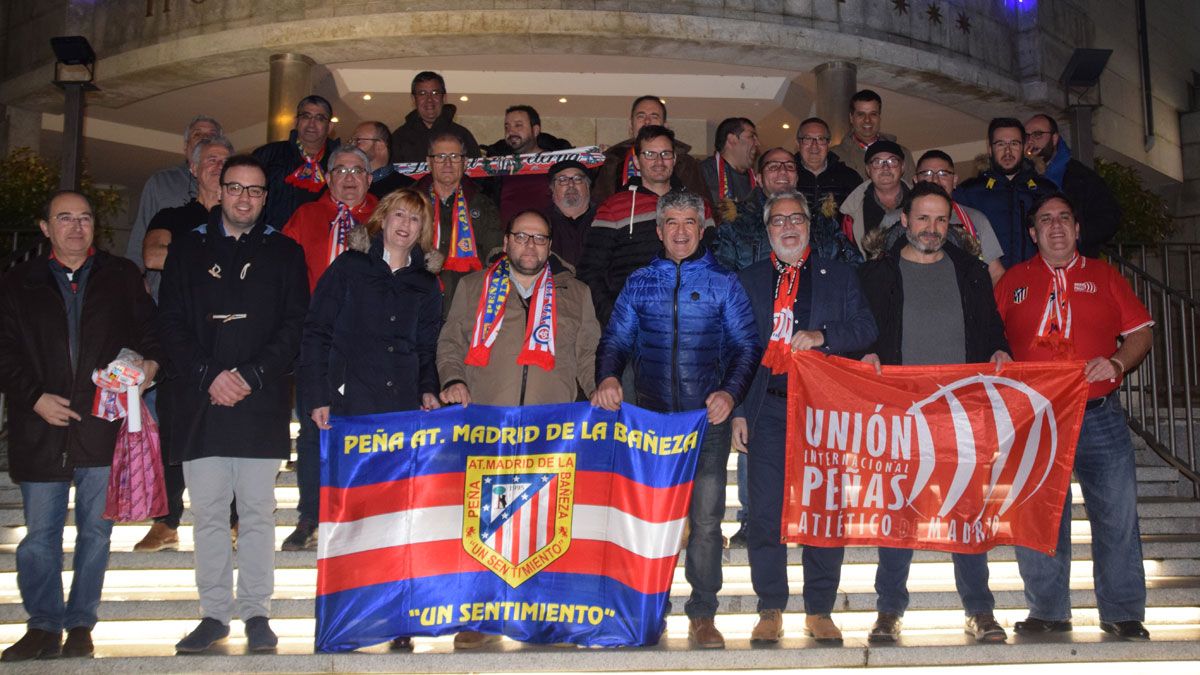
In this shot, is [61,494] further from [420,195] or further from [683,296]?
[683,296]

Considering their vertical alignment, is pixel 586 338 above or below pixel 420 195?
below

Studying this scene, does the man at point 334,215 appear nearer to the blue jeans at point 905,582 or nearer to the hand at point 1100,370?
the blue jeans at point 905,582

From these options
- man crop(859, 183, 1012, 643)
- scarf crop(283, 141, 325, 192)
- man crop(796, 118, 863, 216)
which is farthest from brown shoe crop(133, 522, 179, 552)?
man crop(796, 118, 863, 216)

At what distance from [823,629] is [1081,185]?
384 cm

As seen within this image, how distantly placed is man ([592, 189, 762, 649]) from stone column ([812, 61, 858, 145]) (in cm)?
799

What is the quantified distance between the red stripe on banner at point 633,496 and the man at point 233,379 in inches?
58.8

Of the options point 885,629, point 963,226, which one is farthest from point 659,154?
point 885,629

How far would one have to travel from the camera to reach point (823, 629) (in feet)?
16.3

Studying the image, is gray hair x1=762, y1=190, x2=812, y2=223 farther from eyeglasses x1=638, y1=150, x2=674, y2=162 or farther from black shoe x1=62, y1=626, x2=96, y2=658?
black shoe x1=62, y1=626, x2=96, y2=658

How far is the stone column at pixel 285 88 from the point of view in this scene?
12195 mm

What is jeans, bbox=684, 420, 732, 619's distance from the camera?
4.96 metres

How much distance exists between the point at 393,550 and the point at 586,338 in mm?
1486

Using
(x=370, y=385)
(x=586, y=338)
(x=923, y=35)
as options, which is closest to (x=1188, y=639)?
(x=586, y=338)

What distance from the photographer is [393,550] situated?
4922 mm
